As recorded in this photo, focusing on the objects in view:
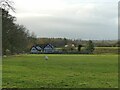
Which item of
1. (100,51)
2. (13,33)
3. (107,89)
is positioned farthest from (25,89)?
(100,51)

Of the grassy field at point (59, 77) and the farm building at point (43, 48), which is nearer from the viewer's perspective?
the grassy field at point (59, 77)

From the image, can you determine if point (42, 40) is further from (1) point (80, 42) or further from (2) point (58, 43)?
(1) point (80, 42)

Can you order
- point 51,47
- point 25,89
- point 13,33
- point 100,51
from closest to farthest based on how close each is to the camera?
point 25,89 → point 13,33 → point 100,51 → point 51,47

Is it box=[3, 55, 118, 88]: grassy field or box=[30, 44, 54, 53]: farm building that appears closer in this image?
box=[3, 55, 118, 88]: grassy field

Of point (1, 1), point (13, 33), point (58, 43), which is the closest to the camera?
point (1, 1)

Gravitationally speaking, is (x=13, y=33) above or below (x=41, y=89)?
above

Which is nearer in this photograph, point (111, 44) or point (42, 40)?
point (111, 44)

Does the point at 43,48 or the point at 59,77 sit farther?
the point at 43,48

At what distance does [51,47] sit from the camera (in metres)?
176

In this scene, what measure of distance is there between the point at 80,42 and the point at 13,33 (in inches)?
4802

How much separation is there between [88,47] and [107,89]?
14722cm

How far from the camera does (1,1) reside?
70.5 feet

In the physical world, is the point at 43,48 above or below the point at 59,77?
above

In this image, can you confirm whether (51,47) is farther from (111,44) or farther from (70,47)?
(111,44)
